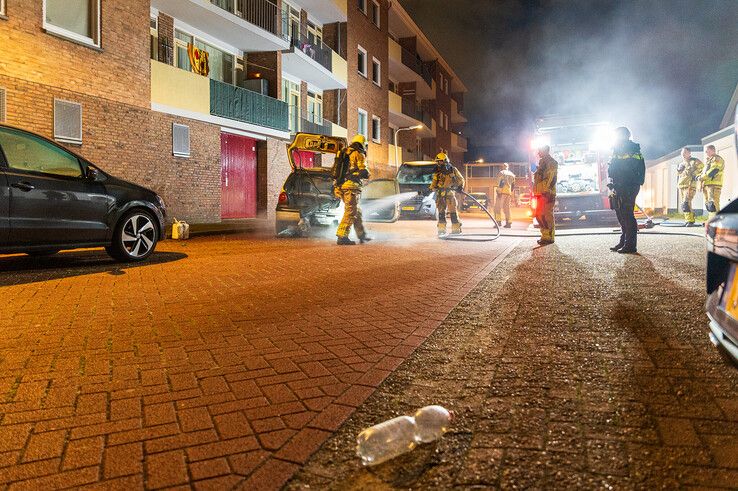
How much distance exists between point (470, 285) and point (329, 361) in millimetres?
3242

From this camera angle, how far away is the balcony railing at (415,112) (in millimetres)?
37213

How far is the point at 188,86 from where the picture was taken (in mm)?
17672

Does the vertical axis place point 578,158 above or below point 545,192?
above

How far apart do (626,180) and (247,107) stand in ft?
47.6

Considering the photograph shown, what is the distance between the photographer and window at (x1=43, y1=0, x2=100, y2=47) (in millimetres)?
13492

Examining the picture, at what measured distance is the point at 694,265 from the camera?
762 centimetres

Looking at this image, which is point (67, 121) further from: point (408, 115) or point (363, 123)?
point (408, 115)

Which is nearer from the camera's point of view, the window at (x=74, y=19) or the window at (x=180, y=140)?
the window at (x=74, y=19)

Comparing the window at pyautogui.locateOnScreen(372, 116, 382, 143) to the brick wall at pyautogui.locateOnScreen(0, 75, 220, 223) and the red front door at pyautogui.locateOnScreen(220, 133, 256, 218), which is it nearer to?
the red front door at pyautogui.locateOnScreen(220, 133, 256, 218)

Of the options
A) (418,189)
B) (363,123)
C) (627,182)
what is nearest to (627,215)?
(627,182)

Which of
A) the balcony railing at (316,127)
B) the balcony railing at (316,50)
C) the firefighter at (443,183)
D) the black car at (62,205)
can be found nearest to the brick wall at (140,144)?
the balcony railing at (316,127)

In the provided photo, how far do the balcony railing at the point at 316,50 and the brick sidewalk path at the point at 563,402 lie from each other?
20449mm

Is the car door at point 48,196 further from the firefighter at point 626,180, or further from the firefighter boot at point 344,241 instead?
the firefighter at point 626,180

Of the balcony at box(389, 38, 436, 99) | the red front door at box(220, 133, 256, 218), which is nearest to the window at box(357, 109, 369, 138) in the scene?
the balcony at box(389, 38, 436, 99)
